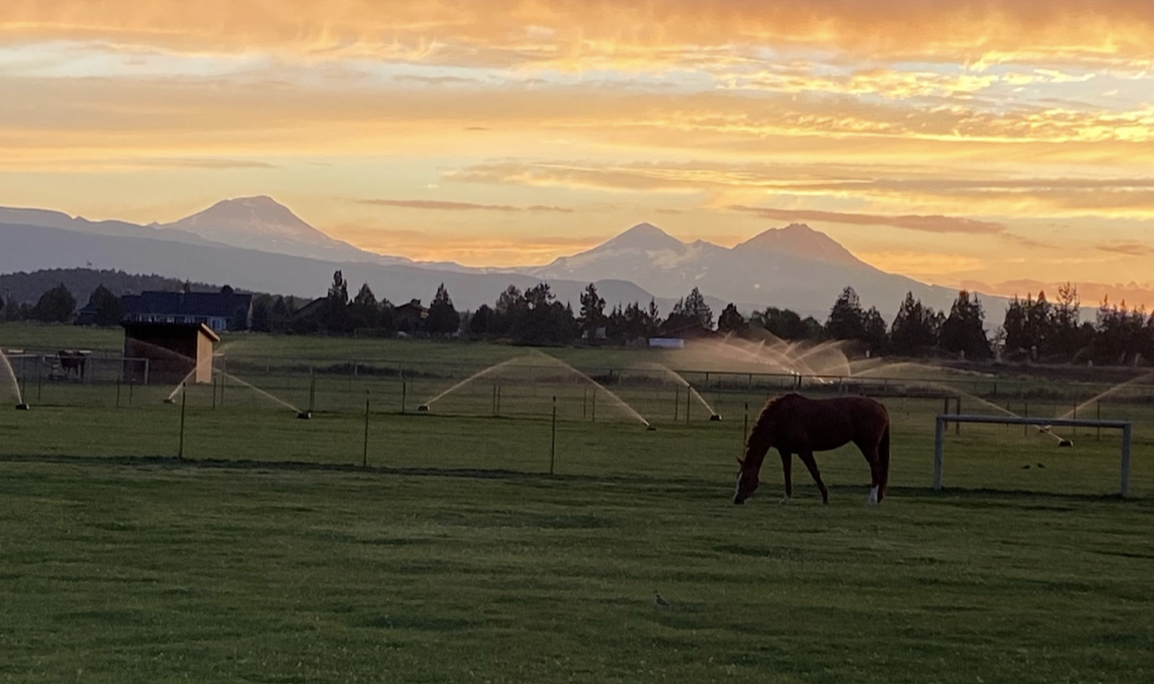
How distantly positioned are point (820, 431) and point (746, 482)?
2.05 metres

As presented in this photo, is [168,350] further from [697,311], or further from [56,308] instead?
[697,311]

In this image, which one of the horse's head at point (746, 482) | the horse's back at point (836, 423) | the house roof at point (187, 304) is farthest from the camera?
the house roof at point (187, 304)

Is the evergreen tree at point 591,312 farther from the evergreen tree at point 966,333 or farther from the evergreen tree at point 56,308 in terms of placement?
the evergreen tree at point 56,308

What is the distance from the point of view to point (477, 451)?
36812mm

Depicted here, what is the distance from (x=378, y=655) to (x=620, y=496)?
527 inches

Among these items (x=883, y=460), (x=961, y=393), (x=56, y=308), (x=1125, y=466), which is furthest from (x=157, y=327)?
(x=56, y=308)

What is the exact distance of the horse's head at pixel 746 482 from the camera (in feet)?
83.3

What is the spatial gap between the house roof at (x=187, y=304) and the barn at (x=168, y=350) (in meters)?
82.3

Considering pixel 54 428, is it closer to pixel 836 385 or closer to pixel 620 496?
pixel 620 496

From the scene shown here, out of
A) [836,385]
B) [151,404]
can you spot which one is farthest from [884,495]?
[836,385]

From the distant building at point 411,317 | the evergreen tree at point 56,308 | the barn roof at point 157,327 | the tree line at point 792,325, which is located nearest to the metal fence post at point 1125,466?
the barn roof at point 157,327

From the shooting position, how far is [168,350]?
7231 centimetres

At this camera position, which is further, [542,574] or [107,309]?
[107,309]

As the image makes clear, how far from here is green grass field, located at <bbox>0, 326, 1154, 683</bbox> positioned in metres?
12.8
